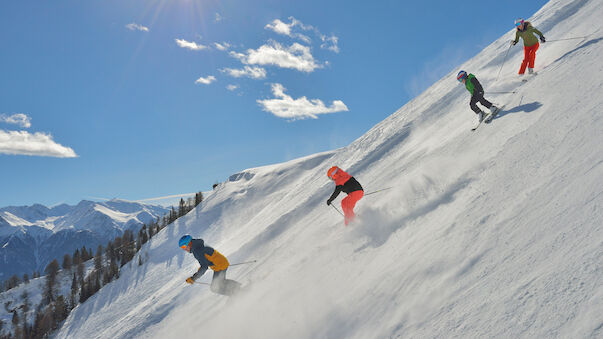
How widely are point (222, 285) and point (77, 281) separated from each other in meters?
146

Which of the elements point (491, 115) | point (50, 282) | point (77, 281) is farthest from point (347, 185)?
point (50, 282)

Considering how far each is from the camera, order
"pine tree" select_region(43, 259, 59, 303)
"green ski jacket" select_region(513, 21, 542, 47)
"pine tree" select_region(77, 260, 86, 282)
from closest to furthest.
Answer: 1. "green ski jacket" select_region(513, 21, 542, 47)
2. "pine tree" select_region(77, 260, 86, 282)
3. "pine tree" select_region(43, 259, 59, 303)

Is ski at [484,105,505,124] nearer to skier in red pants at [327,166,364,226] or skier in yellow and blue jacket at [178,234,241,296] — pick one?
skier in red pants at [327,166,364,226]

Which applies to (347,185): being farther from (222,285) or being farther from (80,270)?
(80,270)

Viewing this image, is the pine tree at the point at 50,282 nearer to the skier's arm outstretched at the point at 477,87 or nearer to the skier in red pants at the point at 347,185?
the skier in red pants at the point at 347,185

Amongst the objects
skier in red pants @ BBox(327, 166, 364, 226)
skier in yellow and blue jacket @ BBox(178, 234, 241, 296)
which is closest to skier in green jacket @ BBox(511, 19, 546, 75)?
skier in red pants @ BBox(327, 166, 364, 226)

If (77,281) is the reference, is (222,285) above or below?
below

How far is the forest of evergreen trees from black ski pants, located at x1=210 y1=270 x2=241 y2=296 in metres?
57.4

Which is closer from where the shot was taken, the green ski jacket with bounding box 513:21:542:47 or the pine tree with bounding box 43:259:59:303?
the green ski jacket with bounding box 513:21:542:47

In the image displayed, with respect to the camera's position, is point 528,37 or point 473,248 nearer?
point 473,248

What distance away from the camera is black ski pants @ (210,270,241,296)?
34.3 ft

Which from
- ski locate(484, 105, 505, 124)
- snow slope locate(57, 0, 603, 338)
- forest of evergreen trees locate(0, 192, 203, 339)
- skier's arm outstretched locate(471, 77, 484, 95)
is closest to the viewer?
snow slope locate(57, 0, 603, 338)

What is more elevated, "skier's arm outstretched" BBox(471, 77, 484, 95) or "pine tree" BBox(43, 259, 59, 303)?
"pine tree" BBox(43, 259, 59, 303)

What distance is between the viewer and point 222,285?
34.6 feet
